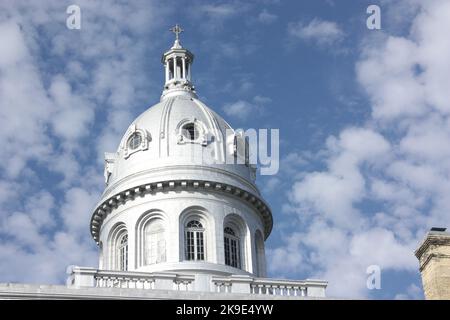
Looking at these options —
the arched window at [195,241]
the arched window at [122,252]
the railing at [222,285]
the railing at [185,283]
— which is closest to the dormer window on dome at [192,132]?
the arched window at [195,241]

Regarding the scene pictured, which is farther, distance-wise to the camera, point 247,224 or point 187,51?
point 187,51

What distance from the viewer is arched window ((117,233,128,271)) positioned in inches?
1954

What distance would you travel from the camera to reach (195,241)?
4869cm

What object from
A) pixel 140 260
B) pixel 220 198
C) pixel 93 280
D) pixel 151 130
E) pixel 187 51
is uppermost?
pixel 187 51

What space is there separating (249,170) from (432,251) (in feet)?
54.1

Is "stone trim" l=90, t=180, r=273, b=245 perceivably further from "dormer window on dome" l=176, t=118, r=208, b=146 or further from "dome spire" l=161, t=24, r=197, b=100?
"dome spire" l=161, t=24, r=197, b=100

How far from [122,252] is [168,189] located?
3.98 metres

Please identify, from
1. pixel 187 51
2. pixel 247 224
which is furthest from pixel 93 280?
pixel 187 51

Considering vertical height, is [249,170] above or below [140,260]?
above

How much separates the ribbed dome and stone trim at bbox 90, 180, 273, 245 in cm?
25

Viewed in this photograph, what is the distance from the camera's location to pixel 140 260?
48.4 m

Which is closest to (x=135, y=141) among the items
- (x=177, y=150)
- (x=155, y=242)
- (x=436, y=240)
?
(x=177, y=150)
